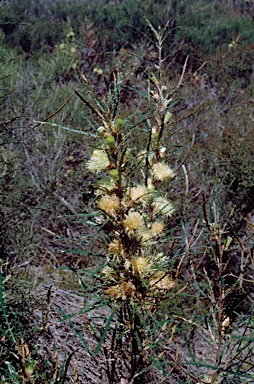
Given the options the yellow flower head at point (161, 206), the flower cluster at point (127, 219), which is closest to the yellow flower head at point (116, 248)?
the flower cluster at point (127, 219)

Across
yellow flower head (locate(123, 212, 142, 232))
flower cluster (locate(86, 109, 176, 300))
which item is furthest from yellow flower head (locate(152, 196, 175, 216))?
yellow flower head (locate(123, 212, 142, 232))

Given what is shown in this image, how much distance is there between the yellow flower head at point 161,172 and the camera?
678mm

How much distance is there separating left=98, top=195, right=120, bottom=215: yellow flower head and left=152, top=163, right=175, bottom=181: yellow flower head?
0.43ft

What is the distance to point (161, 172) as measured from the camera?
681 mm

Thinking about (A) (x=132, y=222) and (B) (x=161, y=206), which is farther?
(B) (x=161, y=206)

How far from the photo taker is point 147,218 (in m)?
0.66

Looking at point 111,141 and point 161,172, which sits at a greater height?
point 111,141

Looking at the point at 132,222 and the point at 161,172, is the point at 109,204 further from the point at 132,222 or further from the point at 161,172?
the point at 161,172

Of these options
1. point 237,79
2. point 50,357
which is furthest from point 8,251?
point 237,79

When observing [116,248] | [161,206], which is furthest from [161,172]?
[116,248]

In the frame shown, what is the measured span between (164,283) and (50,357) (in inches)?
36.4

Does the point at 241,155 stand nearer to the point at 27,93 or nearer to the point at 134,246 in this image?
the point at 27,93

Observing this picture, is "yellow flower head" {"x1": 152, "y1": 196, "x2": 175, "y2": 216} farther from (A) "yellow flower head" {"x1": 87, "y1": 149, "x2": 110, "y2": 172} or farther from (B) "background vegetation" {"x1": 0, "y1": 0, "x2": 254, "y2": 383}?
(A) "yellow flower head" {"x1": 87, "y1": 149, "x2": 110, "y2": 172}

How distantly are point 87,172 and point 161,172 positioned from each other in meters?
0.14
